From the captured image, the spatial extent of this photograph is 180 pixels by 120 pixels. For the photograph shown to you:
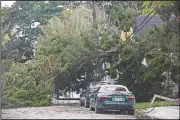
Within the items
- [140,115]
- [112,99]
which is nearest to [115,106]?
[112,99]

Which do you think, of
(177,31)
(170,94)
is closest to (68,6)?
(170,94)

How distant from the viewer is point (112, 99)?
3285 mm

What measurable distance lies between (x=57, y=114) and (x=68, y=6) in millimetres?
1361

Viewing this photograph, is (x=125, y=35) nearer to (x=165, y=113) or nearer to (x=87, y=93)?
(x=87, y=93)

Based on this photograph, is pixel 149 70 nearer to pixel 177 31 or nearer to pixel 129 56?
pixel 129 56

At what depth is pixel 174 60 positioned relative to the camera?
3.25 metres

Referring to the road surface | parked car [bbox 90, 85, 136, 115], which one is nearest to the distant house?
parked car [bbox 90, 85, 136, 115]

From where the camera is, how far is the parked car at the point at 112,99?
9.54 feet

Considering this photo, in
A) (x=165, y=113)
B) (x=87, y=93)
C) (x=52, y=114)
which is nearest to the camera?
(x=87, y=93)

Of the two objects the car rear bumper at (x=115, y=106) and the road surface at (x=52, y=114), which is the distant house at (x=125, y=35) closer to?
the car rear bumper at (x=115, y=106)

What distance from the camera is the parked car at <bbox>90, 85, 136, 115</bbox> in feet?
9.54

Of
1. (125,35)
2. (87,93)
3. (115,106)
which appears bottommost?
(115,106)

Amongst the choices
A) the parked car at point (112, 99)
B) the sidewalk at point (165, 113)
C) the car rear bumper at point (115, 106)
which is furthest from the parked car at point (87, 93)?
the sidewalk at point (165, 113)

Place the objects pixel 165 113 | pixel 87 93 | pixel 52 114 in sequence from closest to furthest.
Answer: pixel 87 93, pixel 52 114, pixel 165 113
